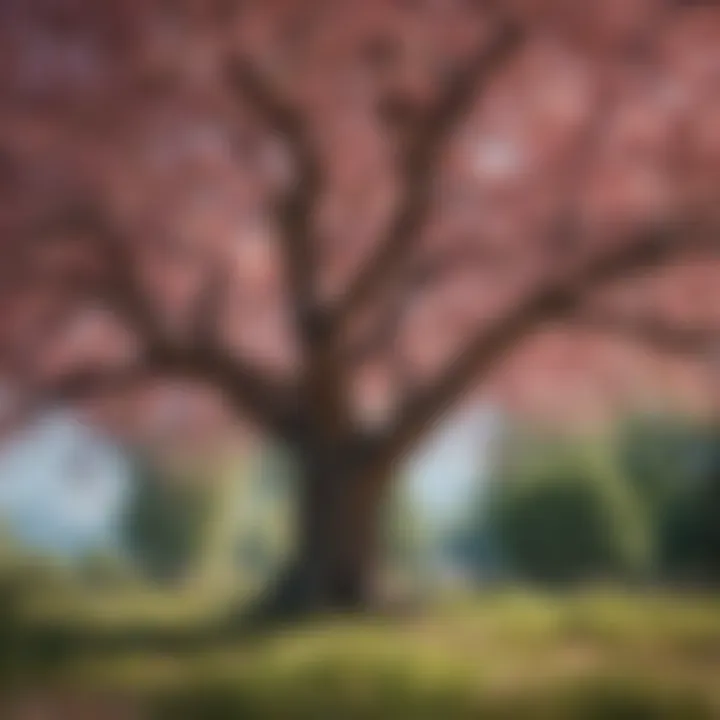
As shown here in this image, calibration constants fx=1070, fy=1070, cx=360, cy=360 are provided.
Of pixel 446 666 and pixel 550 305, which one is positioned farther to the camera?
pixel 550 305

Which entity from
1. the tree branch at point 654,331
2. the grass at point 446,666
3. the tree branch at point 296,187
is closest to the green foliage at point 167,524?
the grass at point 446,666

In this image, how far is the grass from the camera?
100 centimetres

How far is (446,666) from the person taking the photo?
3.40 feet

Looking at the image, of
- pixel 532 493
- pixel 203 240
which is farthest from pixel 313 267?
pixel 532 493

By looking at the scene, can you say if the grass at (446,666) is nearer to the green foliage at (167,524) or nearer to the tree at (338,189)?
the green foliage at (167,524)

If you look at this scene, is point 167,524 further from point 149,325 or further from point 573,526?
point 573,526

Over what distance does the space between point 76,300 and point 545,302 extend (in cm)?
51

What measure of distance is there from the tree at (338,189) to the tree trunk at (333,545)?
35mm

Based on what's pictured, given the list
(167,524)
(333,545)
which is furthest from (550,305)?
(167,524)

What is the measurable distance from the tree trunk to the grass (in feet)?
0.10

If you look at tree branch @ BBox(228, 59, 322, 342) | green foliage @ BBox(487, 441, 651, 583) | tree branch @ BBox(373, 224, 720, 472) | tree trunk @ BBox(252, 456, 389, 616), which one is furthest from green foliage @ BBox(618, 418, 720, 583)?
tree branch @ BBox(228, 59, 322, 342)

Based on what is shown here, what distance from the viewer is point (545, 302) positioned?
1.16m

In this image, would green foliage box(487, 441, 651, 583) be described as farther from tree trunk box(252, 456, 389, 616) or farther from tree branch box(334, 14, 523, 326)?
tree branch box(334, 14, 523, 326)

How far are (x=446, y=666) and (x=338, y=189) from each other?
515mm
